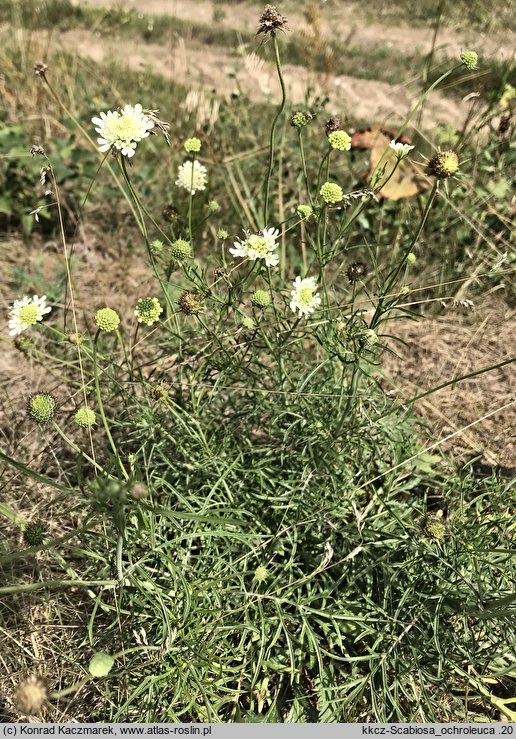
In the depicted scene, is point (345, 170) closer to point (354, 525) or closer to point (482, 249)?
point (482, 249)

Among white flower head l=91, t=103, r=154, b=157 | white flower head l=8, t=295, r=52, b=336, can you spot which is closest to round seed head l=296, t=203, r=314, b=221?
white flower head l=91, t=103, r=154, b=157

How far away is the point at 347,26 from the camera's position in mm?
7230

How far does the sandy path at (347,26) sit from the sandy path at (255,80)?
2.34 feet

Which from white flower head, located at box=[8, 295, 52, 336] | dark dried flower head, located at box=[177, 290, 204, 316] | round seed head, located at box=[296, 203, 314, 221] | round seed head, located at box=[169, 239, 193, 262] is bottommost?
white flower head, located at box=[8, 295, 52, 336]

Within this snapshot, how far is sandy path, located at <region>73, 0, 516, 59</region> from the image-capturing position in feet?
20.8

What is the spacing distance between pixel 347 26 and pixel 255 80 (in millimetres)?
2854

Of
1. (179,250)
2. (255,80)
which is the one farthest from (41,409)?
(255,80)

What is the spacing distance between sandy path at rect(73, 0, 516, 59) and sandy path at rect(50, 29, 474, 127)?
0.71 m

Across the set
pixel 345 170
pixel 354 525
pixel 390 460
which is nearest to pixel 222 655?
pixel 354 525

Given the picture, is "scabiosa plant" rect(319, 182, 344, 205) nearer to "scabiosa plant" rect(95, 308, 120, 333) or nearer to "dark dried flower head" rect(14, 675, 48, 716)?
"scabiosa plant" rect(95, 308, 120, 333)

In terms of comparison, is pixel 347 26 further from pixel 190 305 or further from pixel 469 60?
pixel 190 305

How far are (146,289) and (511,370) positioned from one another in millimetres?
1952

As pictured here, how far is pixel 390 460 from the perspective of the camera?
226 centimetres

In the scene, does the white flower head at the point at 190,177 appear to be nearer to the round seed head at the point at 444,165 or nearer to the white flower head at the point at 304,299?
the white flower head at the point at 304,299
